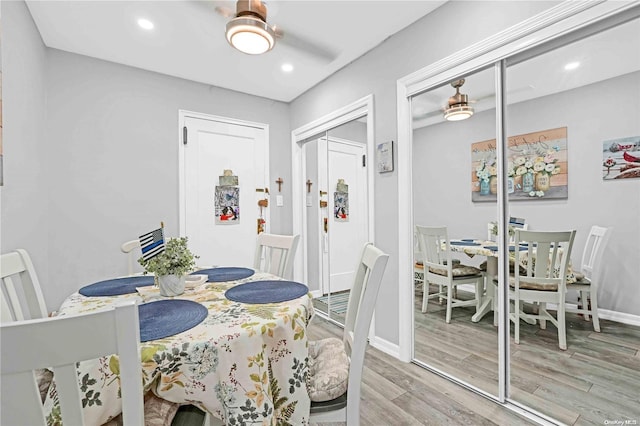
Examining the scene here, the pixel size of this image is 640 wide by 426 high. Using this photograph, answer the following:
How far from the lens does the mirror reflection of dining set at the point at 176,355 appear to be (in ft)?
1.73

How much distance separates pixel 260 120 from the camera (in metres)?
3.71

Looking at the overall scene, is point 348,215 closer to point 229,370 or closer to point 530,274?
point 530,274

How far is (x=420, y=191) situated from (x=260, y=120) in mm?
2248

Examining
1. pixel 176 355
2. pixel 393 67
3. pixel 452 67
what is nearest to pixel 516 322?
pixel 452 67

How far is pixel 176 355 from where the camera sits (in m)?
0.86

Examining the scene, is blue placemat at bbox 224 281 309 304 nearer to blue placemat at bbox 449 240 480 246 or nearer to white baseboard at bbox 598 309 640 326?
blue placemat at bbox 449 240 480 246

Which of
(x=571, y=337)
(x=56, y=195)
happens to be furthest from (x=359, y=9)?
(x=56, y=195)

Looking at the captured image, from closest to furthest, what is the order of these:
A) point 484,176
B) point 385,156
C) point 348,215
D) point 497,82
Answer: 1. point 497,82
2. point 484,176
3. point 385,156
4. point 348,215

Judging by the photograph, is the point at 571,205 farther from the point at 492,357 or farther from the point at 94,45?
the point at 94,45

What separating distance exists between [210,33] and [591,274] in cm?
297

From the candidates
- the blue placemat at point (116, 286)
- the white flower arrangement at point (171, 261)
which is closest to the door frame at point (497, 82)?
the white flower arrangement at point (171, 261)

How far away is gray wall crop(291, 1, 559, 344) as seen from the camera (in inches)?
72.5

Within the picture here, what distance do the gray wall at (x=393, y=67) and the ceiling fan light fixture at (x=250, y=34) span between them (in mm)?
1086

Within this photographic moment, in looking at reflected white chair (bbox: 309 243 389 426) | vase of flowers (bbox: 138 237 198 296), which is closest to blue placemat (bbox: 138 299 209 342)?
vase of flowers (bbox: 138 237 198 296)
